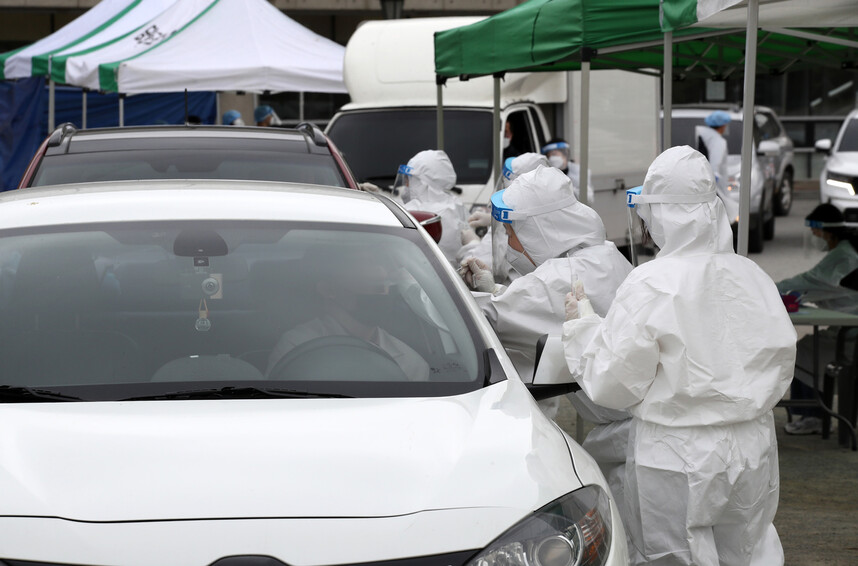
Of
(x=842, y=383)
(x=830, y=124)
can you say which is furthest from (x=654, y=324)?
(x=830, y=124)

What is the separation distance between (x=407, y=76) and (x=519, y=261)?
7355 millimetres

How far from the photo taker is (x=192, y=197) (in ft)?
12.6

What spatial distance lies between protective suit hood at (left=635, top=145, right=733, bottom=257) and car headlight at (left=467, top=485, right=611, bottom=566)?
1.16m

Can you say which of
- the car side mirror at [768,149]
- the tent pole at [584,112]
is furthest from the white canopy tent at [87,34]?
the car side mirror at [768,149]

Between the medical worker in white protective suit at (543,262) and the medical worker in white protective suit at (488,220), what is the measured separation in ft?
1.59

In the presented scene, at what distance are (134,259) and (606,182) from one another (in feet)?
35.5

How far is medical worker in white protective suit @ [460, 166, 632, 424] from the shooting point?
465 centimetres

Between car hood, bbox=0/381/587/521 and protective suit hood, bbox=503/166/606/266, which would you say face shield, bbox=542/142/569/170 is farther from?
car hood, bbox=0/381/587/521

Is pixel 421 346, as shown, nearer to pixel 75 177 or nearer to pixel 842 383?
pixel 75 177

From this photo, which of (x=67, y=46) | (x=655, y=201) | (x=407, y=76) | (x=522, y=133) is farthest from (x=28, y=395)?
(x=67, y=46)

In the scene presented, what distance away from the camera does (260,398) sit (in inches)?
123

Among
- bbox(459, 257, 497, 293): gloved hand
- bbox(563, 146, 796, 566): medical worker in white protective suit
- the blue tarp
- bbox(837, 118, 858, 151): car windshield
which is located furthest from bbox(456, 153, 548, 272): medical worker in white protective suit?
the blue tarp

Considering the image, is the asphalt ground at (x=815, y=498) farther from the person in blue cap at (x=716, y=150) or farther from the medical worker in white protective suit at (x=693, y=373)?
the person in blue cap at (x=716, y=150)

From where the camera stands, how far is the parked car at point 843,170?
15.9 m
